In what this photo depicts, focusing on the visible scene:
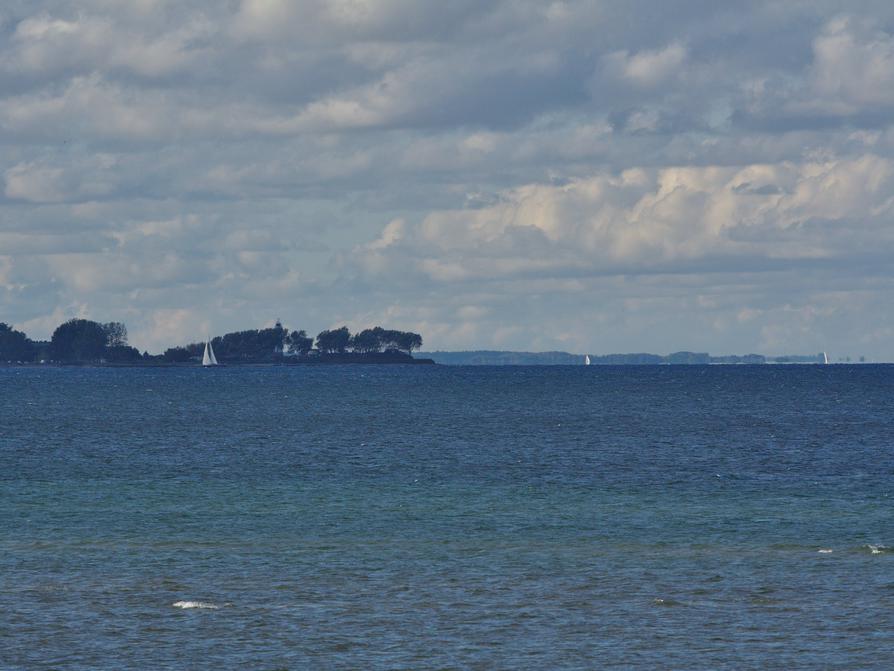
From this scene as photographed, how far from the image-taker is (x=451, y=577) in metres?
41.2

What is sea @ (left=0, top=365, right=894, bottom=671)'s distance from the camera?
3186 centimetres

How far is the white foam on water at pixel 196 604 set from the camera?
36206 millimetres

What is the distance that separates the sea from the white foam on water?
0.98 ft

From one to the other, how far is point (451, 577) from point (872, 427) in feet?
329

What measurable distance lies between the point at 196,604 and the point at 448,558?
1122 centimetres

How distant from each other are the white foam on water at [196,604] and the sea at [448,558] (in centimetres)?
30

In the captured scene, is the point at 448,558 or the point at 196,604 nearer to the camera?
the point at 196,604

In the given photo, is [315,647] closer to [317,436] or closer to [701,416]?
[317,436]

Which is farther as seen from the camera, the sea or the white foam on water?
the white foam on water

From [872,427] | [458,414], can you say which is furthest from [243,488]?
[458,414]

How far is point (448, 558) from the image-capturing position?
1784 inches

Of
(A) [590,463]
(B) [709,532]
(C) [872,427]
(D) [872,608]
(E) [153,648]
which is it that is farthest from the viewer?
(C) [872,427]

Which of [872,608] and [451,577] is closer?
[872,608]

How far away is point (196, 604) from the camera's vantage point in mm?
36500
